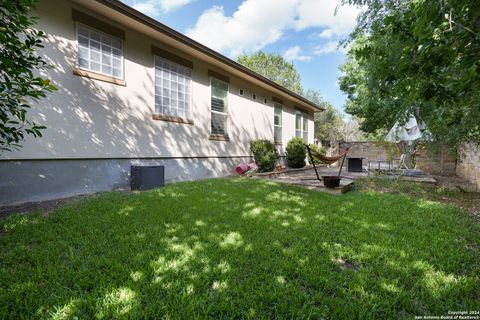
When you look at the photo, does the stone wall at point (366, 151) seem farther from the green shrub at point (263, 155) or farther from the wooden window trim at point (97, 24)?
the wooden window trim at point (97, 24)

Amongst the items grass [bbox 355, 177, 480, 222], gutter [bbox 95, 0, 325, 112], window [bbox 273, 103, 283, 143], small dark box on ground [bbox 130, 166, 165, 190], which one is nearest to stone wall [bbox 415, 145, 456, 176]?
grass [bbox 355, 177, 480, 222]

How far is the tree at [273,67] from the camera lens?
28.4 meters

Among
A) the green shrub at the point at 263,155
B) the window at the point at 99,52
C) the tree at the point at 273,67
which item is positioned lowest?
the green shrub at the point at 263,155

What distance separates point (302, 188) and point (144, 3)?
7.23 meters

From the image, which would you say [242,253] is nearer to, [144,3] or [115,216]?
[115,216]

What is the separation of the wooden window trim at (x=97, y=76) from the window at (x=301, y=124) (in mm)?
9552

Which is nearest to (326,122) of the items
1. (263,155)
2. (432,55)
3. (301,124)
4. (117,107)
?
(301,124)

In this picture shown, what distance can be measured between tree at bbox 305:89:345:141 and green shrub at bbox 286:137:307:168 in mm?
20340

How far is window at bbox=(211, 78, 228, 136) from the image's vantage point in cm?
799

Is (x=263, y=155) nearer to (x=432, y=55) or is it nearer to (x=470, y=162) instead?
(x=470, y=162)

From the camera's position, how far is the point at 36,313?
147 cm

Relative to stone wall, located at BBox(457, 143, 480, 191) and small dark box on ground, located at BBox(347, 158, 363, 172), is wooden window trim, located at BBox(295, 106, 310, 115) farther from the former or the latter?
stone wall, located at BBox(457, 143, 480, 191)

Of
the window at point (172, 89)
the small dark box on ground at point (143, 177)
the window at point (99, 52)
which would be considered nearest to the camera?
the window at point (99, 52)

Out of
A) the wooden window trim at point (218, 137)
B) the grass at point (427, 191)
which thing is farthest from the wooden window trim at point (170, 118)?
the grass at point (427, 191)
